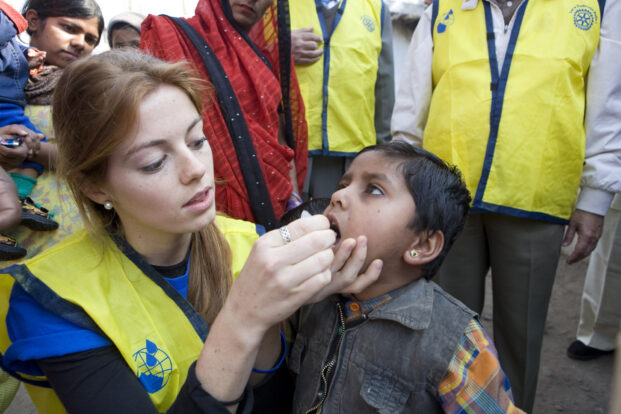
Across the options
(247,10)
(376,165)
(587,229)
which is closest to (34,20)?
(247,10)

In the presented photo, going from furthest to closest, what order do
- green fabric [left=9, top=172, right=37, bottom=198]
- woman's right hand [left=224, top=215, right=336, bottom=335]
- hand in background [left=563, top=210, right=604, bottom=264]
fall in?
hand in background [left=563, top=210, right=604, bottom=264], green fabric [left=9, top=172, right=37, bottom=198], woman's right hand [left=224, top=215, right=336, bottom=335]

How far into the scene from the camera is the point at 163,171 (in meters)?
1.21

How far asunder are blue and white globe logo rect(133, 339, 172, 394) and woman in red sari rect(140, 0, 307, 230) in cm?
83

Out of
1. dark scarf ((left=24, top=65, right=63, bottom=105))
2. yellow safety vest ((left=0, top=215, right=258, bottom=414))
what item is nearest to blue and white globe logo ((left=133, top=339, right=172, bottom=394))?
yellow safety vest ((left=0, top=215, right=258, bottom=414))

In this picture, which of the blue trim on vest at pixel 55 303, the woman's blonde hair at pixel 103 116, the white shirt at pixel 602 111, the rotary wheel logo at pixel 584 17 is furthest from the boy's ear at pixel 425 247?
the rotary wheel logo at pixel 584 17

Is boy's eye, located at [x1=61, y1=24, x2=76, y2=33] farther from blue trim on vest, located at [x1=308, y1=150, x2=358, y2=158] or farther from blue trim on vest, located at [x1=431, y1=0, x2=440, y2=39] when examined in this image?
blue trim on vest, located at [x1=431, y1=0, x2=440, y2=39]

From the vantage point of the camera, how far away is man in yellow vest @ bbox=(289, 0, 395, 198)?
2.75 meters

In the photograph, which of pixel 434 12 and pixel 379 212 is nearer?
pixel 379 212

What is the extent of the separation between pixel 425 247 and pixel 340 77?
1607mm

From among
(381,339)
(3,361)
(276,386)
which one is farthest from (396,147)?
(3,361)

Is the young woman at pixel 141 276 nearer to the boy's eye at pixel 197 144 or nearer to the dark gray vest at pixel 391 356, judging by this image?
the boy's eye at pixel 197 144

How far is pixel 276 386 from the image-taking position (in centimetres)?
143

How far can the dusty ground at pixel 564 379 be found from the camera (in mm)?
2828

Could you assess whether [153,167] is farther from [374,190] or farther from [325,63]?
[325,63]
